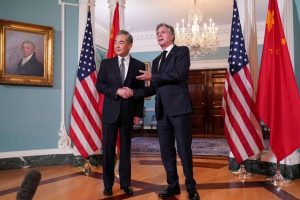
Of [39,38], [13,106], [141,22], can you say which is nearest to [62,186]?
[13,106]

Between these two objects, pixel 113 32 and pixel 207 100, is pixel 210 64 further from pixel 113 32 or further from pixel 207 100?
pixel 113 32

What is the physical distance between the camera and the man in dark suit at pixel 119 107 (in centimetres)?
283

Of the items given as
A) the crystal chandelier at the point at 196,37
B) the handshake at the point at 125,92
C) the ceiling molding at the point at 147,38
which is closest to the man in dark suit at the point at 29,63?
the handshake at the point at 125,92

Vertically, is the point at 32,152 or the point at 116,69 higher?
the point at 116,69

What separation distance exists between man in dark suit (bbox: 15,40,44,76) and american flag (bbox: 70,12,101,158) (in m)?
0.74

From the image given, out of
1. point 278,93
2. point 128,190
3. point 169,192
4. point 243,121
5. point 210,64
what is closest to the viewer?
point 169,192

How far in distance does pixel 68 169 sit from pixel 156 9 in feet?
16.3

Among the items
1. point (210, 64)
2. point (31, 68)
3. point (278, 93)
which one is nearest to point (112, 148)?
point (278, 93)

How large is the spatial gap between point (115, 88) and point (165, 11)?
5.47 m

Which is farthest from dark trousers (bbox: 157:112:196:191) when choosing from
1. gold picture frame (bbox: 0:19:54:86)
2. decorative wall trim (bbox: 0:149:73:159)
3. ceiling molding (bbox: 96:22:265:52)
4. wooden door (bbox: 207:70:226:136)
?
wooden door (bbox: 207:70:226:136)

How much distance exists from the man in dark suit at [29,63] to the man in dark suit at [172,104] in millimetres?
2291

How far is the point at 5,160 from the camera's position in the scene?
4.20 meters

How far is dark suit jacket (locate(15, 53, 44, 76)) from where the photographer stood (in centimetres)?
434

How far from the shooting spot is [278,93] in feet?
10.9
